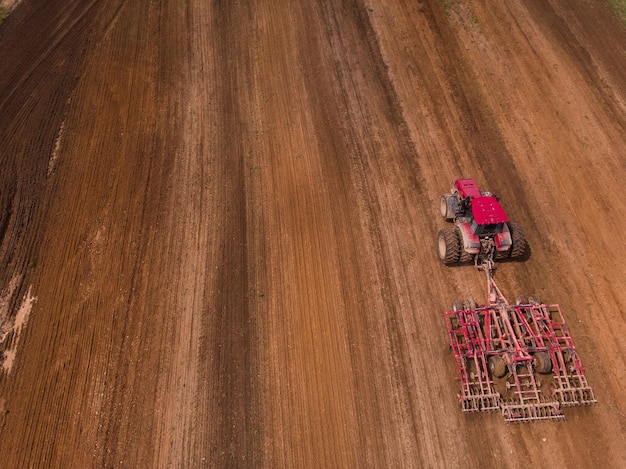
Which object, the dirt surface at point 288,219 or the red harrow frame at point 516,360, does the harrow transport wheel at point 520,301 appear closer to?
the red harrow frame at point 516,360

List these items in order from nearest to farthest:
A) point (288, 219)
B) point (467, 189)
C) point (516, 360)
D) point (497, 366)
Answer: point (516, 360) < point (497, 366) < point (467, 189) < point (288, 219)

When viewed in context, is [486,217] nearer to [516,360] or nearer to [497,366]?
[516,360]

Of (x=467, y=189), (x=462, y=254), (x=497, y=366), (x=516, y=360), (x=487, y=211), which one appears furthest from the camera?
(x=467, y=189)

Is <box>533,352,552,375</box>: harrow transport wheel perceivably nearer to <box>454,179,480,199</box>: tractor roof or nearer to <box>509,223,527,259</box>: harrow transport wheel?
<box>509,223,527,259</box>: harrow transport wheel

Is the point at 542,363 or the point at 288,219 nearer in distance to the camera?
the point at 542,363

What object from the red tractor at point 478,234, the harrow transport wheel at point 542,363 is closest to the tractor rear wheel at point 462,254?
the red tractor at point 478,234

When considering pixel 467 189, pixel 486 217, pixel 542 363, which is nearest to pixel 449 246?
pixel 486 217
